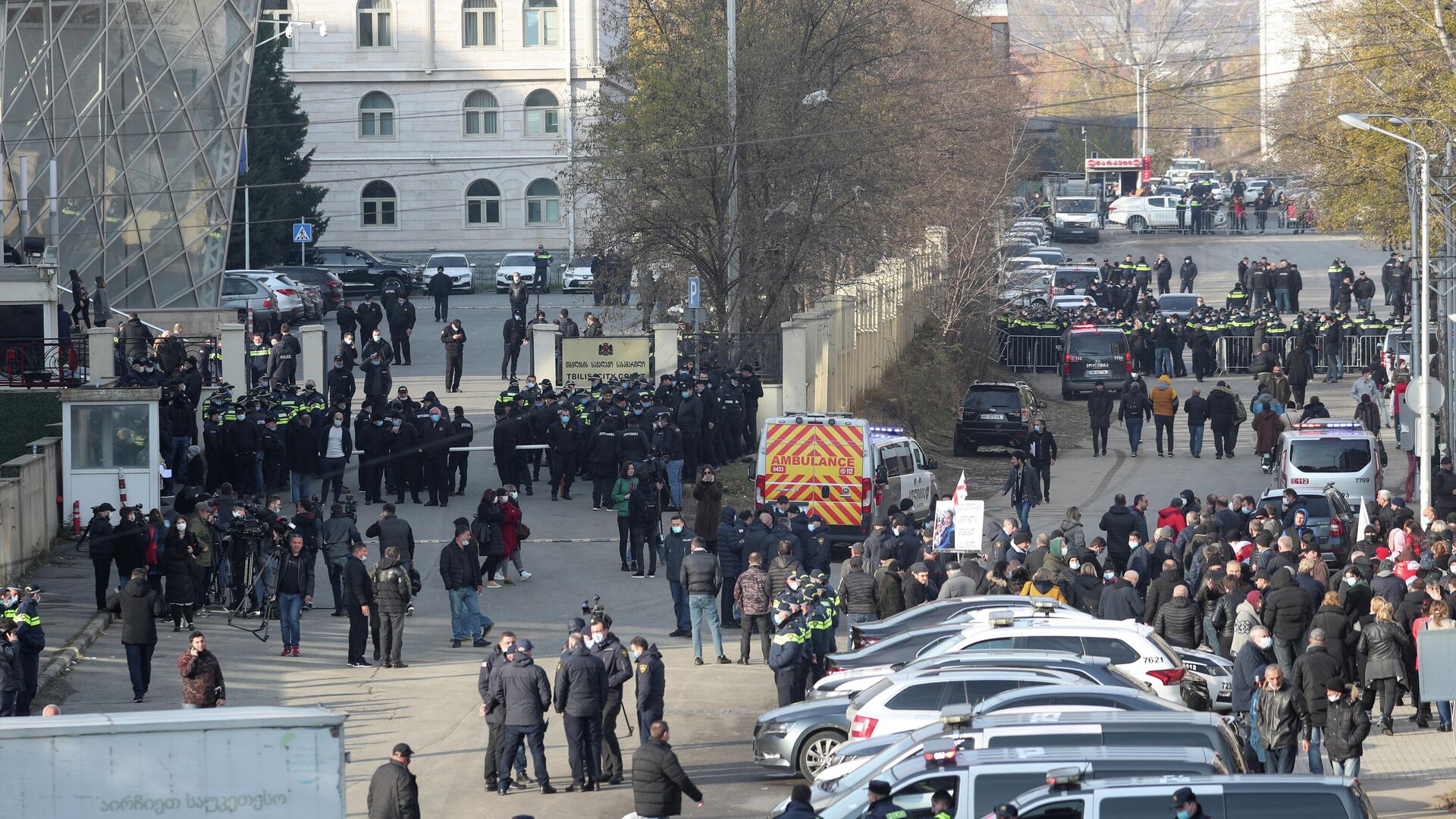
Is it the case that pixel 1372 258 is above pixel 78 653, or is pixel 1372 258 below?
above

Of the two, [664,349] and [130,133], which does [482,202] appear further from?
[664,349]

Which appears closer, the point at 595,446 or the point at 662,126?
the point at 595,446

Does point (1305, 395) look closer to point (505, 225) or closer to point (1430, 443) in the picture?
point (1430, 443)

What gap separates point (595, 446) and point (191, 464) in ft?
19.0

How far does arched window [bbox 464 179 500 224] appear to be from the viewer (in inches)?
2899

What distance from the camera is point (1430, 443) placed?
2727 centimetres

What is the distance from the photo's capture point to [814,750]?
1555cm

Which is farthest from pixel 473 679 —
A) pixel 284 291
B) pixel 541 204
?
pixel 541 204

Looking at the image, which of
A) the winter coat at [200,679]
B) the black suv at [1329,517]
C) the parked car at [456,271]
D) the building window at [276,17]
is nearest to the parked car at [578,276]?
the parked car at [456,271]

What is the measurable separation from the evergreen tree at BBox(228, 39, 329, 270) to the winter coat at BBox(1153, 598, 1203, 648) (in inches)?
1732

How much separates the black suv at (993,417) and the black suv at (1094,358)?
6859mm

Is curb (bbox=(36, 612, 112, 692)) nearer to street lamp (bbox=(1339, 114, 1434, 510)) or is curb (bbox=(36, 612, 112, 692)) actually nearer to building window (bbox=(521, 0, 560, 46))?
street lamp (bbox=(1339, 114, 1434, 510))

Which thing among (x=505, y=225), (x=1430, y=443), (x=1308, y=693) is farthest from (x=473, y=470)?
(x=505, y=225)

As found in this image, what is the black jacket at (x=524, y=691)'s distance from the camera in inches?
609
